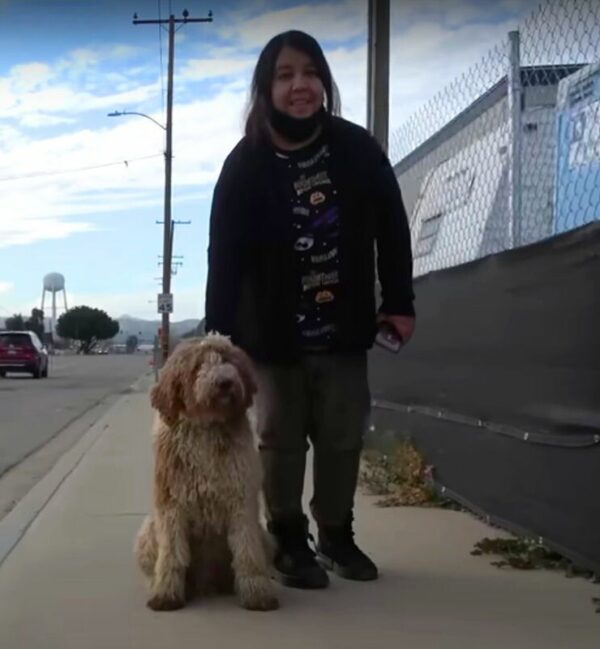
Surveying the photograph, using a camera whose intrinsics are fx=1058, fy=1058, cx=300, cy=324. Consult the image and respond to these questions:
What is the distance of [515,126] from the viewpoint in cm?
570

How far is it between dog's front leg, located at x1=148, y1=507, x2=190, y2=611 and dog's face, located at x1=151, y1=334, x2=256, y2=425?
0.38m

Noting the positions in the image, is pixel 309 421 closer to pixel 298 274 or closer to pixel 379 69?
pixel 298 274

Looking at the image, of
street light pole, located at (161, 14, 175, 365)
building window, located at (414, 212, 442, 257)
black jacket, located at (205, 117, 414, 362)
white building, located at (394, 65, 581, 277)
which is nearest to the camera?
black jacket, located at (205, 117, 414, 362)

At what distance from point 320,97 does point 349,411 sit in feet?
4.43

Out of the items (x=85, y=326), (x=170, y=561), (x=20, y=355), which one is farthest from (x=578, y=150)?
(x=85, y=326)

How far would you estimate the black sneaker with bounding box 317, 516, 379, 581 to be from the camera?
15.2 ft

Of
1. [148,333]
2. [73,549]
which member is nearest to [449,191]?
[73,549]

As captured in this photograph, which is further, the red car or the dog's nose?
the red car

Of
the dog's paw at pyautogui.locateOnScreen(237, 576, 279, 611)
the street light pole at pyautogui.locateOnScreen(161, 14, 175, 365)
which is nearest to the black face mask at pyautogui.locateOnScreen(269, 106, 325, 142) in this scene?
the dog's paw at pyautogui.locateOnScreen(237, 576, 279, 611)

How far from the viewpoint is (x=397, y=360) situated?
7793 millimetres

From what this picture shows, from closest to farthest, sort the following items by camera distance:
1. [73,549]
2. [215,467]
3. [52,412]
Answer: [215,467]
[73,549]
[52,412]

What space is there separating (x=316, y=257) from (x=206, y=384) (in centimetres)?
94

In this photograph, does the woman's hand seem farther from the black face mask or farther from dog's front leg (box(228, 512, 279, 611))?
dog's front leg (box(228, 512, 279, 611))

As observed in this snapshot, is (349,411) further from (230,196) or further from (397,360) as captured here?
(397,360)
